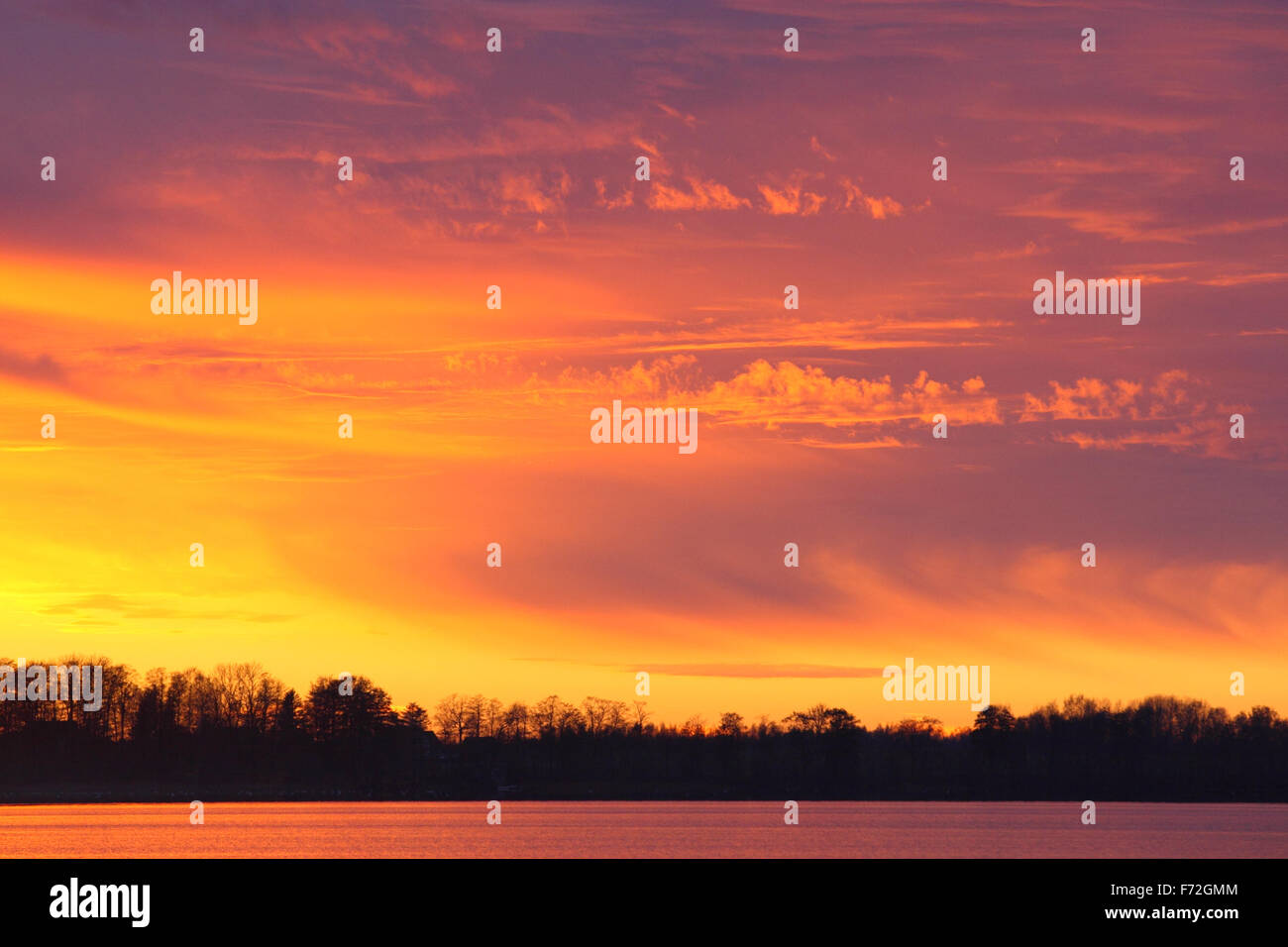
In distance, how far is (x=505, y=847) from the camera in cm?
13250

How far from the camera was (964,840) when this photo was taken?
498 ft
